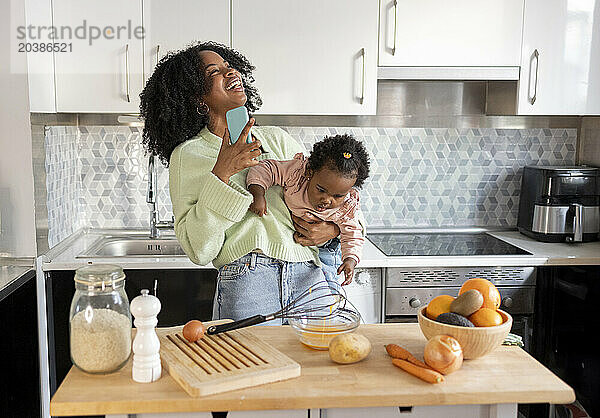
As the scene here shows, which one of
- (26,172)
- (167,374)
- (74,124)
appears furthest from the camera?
(74,124)

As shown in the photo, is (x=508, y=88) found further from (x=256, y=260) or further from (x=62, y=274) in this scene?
(x=62, y=274)

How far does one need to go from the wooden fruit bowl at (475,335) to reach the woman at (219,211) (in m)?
0.52

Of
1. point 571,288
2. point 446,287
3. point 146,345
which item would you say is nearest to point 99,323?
point 146,345

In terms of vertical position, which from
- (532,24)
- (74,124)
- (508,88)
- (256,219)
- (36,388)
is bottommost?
(36,388)

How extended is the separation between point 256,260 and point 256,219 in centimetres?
11

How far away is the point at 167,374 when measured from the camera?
4.38 ft

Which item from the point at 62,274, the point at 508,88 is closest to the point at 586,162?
the point at 508,88

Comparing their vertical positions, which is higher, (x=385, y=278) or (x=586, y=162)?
(x=586, y=162)

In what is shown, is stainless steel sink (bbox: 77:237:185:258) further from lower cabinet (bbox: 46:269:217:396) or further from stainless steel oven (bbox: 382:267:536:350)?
stainless steel oven (bbox: 382:267:536:350)

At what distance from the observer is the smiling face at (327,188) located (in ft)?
5.53

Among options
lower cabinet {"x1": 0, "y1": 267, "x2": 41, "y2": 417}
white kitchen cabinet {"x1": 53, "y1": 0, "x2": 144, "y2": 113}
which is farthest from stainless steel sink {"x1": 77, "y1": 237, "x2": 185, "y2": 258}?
white kitchen cabinet {"x1": 53, "y1": 0, "x2": 144, "y2": 113}

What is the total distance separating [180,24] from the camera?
2.58 m

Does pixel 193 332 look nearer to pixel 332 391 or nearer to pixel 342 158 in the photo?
pixel 332 391

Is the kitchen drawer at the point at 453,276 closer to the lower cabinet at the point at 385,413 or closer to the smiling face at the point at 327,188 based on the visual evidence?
the smiling face at the point at 327,188
